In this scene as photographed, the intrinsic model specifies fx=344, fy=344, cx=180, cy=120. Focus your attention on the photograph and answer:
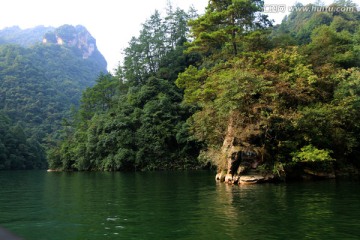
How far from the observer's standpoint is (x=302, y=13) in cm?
9662

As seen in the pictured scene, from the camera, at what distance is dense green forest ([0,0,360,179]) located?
23.2m

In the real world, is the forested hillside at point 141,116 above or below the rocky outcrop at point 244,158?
above

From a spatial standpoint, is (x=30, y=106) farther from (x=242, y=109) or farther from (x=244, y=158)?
(x=244, y=158)

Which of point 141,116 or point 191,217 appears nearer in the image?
point 191,217

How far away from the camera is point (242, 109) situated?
77.2ft

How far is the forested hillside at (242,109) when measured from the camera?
23.2 m

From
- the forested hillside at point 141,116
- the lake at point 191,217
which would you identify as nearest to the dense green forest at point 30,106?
the forested hillside at point 141,116

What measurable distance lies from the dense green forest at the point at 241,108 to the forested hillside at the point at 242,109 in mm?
87

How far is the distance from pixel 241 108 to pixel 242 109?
0.10m

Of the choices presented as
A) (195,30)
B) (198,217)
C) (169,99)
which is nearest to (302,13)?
(169,99)

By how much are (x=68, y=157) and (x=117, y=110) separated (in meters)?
12.1

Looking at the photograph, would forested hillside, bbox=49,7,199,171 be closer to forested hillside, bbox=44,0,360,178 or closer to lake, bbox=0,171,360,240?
forested hillside, bbox=44,0,360,178

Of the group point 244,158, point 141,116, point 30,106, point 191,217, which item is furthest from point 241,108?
point 30,106

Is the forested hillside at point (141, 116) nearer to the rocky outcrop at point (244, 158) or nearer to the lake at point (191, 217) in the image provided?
the rocky outcrop at point (244, 158)
